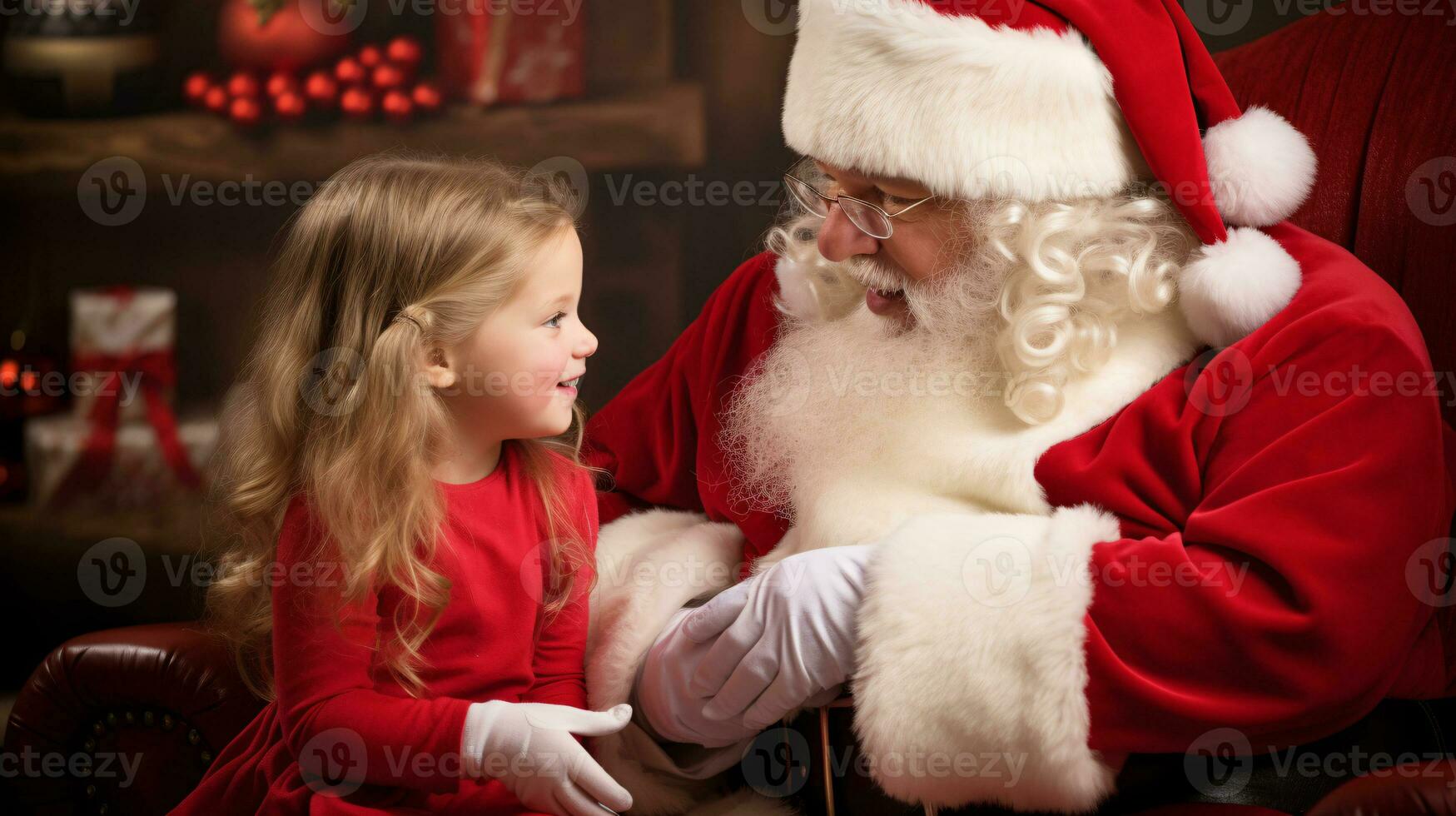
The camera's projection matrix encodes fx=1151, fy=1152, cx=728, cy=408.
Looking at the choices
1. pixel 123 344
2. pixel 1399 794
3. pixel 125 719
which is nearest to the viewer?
pixel 1399 794

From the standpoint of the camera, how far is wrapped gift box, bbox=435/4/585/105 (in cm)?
237

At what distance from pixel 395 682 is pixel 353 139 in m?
1.54

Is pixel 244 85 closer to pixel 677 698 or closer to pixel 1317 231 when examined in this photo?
pixel 677 698

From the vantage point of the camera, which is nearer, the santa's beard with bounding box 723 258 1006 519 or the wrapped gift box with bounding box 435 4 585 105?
the santa's beard with bounding box 723 258 1006 519

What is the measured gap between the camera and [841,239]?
4.82ft

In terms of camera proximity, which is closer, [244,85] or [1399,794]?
[1399,794]

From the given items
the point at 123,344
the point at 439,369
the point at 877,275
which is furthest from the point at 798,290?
the point at 123,344

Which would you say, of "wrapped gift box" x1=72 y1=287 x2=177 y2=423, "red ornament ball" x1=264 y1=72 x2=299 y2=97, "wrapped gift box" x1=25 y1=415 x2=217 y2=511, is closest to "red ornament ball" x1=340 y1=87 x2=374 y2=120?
"red ornament ball" x1=264 y1=72 x2=299 y2=97

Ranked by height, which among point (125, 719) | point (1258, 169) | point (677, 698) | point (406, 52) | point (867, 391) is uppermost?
point (1258, 169)

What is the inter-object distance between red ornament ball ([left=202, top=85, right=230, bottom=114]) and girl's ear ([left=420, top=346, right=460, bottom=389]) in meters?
1.52

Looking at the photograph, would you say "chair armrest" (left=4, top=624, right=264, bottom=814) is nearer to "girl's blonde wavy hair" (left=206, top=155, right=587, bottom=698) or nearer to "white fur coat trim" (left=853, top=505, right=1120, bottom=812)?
"girl's blonde wavy hair" (left=206, top=155, right=587, bottom=698)

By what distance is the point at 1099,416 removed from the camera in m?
1.35

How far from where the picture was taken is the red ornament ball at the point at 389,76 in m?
2.43

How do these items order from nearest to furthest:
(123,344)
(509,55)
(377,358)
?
(377,358) < (509,55) < (123,344)
